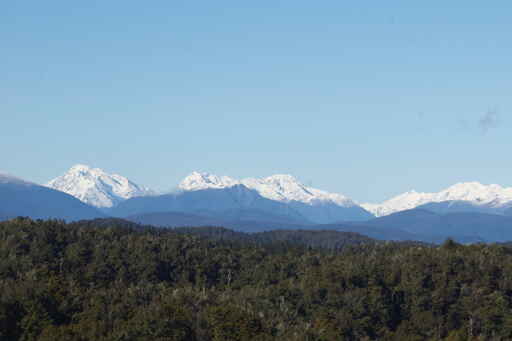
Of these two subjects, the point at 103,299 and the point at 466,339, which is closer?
the point at 103,299

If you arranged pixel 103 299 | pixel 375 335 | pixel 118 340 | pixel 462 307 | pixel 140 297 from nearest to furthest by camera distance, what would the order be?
pixel 118 340 < pixel 103 299 < pixel 140 297 < pixel 375 335 < pixel 462 307

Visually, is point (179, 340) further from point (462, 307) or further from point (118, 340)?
point (462, 307)

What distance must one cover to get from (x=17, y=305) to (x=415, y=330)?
291 ft

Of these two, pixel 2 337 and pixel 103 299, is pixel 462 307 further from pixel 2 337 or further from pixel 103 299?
pixel 2 337

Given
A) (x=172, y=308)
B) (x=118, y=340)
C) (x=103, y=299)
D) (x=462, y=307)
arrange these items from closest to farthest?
(x=118, y=340)
(x=172, y=308)
(x=103, y=299)
(x=462, y=307)

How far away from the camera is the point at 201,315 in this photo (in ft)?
481

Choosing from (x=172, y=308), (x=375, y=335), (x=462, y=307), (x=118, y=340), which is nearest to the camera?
(x=118, y=340)

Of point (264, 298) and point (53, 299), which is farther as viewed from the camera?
point (264, 298)

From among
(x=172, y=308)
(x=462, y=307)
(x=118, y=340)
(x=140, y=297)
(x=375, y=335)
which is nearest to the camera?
(x=118, y=340)

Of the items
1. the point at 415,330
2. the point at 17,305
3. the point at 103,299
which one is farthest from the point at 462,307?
the point at 17,305

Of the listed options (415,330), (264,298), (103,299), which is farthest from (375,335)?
(103,299)

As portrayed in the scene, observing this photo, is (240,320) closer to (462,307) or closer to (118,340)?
(118,340)

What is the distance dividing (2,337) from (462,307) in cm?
10505

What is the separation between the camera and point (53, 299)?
5915 inches
